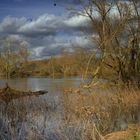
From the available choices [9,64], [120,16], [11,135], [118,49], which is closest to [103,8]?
[120,16]

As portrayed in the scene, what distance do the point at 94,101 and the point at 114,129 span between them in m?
3.63

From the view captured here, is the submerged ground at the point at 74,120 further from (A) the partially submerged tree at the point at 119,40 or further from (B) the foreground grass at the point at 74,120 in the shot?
(A) the partially submerged tree at the point at 119,40

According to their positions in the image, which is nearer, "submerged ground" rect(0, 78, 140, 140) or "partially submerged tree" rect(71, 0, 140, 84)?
"submerged ground" rect(0, 78, 140, 140)

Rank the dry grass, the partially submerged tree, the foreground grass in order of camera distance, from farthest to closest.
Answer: the partially submerged tree < the dry grass < the foreground grass

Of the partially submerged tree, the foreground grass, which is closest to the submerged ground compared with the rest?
the foreground grass

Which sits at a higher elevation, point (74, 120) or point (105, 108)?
point (74, 120)

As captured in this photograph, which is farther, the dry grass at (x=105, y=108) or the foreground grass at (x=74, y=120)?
the dry grass at (x=105, y=108)

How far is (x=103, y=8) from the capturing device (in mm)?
33594

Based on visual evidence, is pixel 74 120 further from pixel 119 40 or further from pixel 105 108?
pixel 119 40

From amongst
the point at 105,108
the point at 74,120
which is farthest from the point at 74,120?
the point at 105,108

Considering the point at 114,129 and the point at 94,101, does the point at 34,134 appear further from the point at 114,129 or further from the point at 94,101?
the point at 94,101

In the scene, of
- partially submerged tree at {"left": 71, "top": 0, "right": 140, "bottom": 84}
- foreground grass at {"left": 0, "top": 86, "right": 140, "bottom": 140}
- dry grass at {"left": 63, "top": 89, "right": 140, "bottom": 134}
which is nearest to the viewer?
foreground grass at {"left": 0, "top": 86, "right": 140, "bottom": 140}

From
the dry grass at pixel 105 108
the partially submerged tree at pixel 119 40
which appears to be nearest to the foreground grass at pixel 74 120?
the dry grass at pixel 105 108

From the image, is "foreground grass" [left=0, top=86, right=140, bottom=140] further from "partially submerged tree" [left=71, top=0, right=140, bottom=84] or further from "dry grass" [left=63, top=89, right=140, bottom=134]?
"partially submerged tree" [left=71, top=0, right=140, bottom=84]
